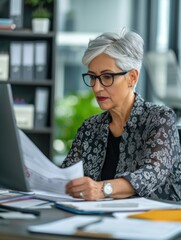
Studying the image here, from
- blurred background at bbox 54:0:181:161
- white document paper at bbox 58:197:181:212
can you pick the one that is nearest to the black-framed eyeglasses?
white document paper at bbox 58:197:181:212

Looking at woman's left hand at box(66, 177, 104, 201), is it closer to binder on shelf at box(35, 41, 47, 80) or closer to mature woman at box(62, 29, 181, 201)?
mature woman at box(62, 29, 181, 201)

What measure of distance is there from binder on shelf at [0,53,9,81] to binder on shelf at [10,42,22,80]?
0.04m

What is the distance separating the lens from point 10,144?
214 cm

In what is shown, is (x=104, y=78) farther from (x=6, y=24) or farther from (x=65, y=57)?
(x=65, y=57)

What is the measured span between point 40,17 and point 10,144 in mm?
3725

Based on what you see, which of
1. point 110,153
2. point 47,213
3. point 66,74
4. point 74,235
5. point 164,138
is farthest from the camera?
point 66,74

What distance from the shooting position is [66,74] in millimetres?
7934

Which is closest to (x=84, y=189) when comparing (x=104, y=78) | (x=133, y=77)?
(x=104, y=78)

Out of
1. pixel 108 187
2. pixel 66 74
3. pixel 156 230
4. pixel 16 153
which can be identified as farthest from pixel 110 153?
pixel 66 74

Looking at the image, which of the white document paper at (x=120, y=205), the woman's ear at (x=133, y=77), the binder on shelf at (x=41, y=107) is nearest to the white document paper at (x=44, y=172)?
the white document paper at (x=120, y=205)

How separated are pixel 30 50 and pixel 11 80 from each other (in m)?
0.29

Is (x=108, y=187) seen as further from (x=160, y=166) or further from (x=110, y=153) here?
(x=110, y=153)

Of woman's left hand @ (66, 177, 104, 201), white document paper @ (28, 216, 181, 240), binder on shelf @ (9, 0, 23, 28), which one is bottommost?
woman's left hand @ (66, 177, 104, 201)

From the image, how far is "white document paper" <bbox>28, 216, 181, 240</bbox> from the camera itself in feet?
5.38
